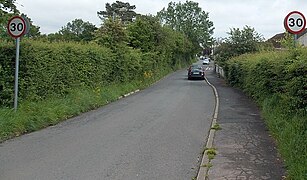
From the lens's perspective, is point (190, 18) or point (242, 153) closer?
point (242, 153)

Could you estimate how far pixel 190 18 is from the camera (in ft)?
316

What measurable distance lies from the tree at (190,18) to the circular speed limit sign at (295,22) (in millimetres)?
85131

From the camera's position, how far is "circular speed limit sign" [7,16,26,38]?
10484 millimetres

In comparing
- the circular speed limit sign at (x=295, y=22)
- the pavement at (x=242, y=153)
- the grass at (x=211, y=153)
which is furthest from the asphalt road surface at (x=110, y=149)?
the circular speed limit sign at (x=295, y=22)

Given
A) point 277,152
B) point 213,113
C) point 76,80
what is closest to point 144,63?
point 76,80

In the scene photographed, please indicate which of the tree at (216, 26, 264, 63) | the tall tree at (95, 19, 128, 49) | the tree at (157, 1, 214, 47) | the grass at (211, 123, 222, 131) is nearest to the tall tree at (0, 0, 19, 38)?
the grass at (211, 123, 222, 131)

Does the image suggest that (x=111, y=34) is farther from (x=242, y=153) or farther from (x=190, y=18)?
(x=190, y=18)

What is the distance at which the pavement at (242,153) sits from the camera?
6.07m

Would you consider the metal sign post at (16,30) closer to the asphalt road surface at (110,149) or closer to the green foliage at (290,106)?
the asphalt road surface at (110,149)

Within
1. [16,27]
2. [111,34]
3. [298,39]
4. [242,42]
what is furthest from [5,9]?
[242,42]

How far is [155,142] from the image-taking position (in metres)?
8.53

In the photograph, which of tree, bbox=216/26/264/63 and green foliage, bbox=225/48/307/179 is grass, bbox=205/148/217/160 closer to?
green foliage, bbox=225/48/307/179

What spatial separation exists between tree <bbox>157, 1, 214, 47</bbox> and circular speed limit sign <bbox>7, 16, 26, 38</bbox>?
84.9 m

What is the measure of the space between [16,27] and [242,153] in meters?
6.61
